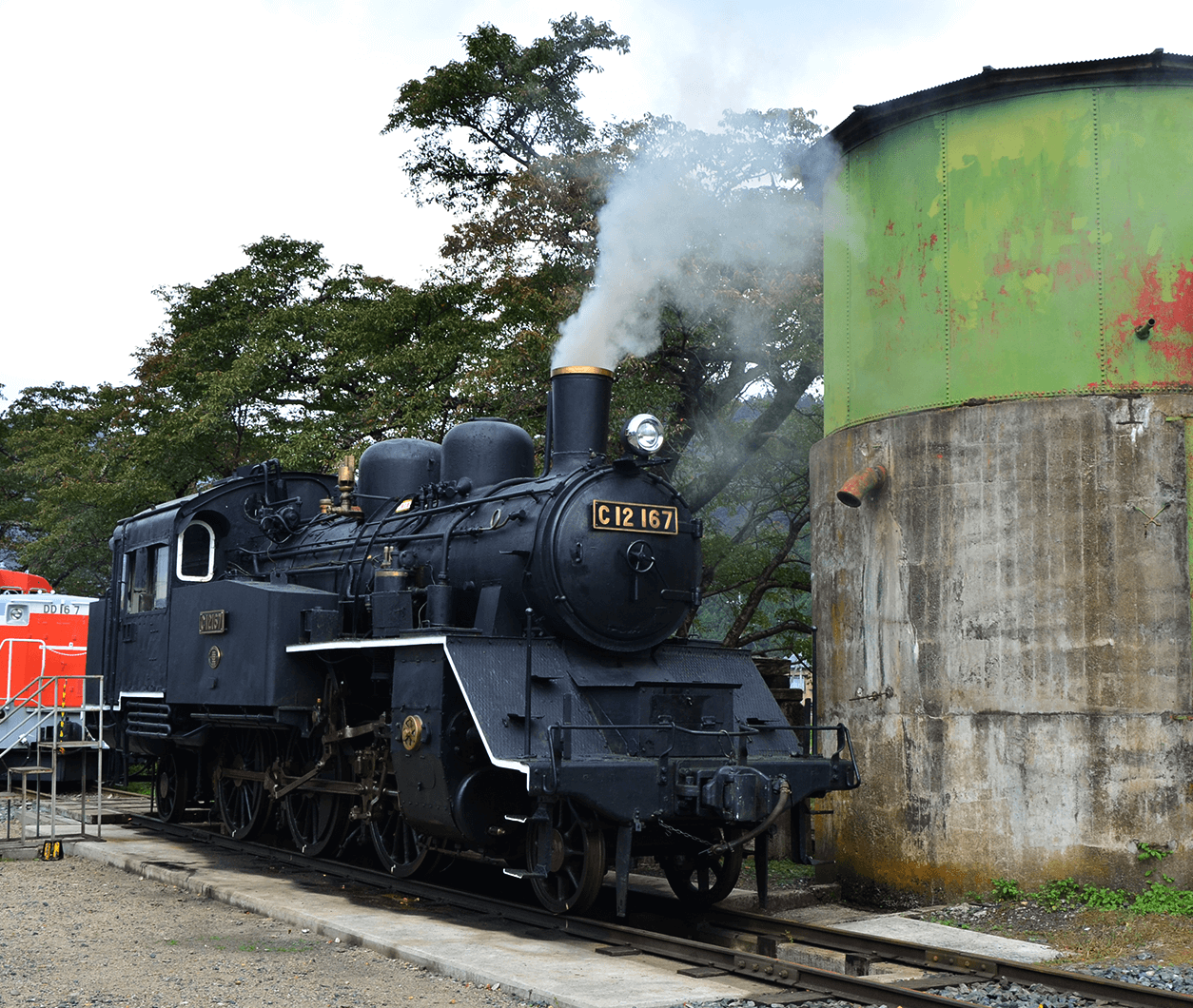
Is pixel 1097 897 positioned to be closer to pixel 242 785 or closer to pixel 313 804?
pixel 313 804

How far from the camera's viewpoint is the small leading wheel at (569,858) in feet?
23.1

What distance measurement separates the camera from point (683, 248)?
11.8m

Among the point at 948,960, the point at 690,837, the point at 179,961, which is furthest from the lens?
the point at 690,837

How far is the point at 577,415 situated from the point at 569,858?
9.94 feet

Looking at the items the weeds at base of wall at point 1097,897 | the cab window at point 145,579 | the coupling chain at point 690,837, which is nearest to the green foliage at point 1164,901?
the weeds at base of wall at point 1097,897

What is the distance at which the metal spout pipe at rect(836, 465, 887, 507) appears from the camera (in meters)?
8.76

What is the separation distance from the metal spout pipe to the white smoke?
2215 mm

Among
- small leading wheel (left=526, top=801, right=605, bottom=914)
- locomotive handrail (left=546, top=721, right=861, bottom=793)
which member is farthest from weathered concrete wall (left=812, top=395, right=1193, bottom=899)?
small leading wheel (left=526, top=801, right=605, bottom=914)

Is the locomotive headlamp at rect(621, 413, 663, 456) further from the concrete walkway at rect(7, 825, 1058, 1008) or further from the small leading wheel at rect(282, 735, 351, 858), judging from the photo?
the small leading wheel at rect(282, 735, 351, 858)

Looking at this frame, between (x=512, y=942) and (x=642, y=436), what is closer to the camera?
(x=512, y=942)

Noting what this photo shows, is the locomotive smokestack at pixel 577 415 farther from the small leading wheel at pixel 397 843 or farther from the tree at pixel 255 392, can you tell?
the tree at pixel 255 392

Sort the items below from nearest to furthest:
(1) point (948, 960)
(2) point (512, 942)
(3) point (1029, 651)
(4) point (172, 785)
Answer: (1) point (948, 960) → (2) point (512, 942) → (3) point (1029, 651) → (4) point (172, 785)

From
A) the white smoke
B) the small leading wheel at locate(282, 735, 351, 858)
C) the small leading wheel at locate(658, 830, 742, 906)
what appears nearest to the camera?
the small leading wheel at locate(658, 830, 742, 906)

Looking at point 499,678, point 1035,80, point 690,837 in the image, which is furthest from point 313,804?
point 1035,80
